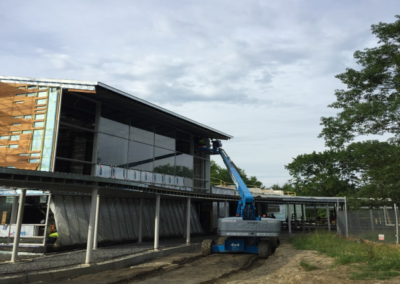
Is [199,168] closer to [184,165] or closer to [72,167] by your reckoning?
[184,165]

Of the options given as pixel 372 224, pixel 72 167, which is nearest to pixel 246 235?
pixel 372 224

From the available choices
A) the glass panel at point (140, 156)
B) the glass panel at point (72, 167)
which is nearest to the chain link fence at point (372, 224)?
the glass panel at point (140, 156)

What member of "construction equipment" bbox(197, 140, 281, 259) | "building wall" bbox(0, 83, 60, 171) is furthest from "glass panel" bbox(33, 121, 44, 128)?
"construction equipment" bbox(197, 140, 281, 259)

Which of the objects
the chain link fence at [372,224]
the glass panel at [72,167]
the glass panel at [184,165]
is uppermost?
the glass panel at [184,165]

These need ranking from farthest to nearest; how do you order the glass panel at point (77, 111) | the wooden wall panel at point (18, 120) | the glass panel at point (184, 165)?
the glass panel at point (184, 165) < the glass panel at point (77, 111) < the wooden wall panel at point (18, 120)

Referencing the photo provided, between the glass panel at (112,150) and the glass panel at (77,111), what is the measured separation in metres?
1.09

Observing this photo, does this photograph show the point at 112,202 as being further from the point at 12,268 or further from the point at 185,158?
the point at 12,268

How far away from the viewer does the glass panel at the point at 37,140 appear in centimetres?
1780

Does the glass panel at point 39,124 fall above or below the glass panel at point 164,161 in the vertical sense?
above

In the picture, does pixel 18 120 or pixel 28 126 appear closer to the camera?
pixel 28 126

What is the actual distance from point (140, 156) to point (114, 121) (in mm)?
2962

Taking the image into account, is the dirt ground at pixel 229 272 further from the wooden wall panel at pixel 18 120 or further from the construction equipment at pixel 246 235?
the wooden wall panel at pixel 18 120

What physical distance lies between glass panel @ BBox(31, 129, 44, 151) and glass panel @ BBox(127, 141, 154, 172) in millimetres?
5513

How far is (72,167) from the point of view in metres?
18.8
